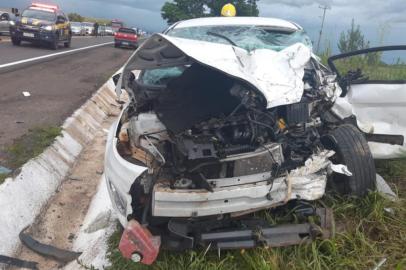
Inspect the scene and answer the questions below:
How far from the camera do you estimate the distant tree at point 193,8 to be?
4573 centimetres

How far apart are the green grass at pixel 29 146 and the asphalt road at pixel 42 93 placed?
0.53ft

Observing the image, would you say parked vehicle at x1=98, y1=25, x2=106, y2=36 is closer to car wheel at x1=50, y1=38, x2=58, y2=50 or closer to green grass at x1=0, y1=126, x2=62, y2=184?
car wheel at x1=50, y1=38, x2=58, y2=50

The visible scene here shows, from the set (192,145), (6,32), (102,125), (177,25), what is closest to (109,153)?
(192,145)

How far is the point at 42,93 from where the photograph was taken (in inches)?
335

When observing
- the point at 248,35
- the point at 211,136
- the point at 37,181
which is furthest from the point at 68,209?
the point at 248,35

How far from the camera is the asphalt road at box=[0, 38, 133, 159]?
20.5 ft

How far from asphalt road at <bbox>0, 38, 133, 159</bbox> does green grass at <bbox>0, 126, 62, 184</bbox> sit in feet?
0.53

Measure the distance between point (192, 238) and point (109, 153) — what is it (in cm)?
95

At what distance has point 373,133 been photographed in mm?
4121

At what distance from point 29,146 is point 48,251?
1898mm

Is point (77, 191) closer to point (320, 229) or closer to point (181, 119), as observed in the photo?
point (181, 119)

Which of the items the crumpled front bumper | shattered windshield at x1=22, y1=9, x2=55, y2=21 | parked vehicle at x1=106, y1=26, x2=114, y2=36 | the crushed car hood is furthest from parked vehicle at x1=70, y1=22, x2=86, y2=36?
the crumpled front bumper

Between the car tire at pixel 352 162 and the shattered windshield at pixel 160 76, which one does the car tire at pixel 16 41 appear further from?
the car tire at pixel 352 162

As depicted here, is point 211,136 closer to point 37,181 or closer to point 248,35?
point 248,35
